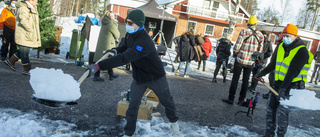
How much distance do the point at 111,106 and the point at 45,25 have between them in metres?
5.41

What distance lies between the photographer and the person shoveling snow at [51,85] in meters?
2.48

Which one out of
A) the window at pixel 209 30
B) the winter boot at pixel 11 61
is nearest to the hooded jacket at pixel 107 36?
the winter boot at pixel 11 61

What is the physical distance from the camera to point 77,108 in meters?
4.30

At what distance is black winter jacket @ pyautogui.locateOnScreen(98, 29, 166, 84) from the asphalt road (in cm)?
103

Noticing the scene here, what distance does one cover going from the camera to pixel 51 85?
98.3 inches

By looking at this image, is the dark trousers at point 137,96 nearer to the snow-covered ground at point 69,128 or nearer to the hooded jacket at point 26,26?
the snow-covered ground at point 69,128

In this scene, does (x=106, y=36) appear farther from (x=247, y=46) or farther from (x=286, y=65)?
(x=286, y=65)

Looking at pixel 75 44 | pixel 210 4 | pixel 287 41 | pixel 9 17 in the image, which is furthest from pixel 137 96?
pixel 210 4

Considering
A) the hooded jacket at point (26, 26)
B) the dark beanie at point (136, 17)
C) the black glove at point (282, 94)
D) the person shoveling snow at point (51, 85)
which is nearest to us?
the person shoveling snow at point (51, 85)

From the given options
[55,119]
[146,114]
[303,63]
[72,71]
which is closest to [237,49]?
[303,63]

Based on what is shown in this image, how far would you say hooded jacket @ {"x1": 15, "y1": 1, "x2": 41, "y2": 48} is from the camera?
5.39m

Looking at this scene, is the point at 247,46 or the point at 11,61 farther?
the point at 11,61

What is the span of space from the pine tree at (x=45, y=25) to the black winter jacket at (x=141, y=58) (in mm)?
6145

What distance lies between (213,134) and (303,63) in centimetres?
175
